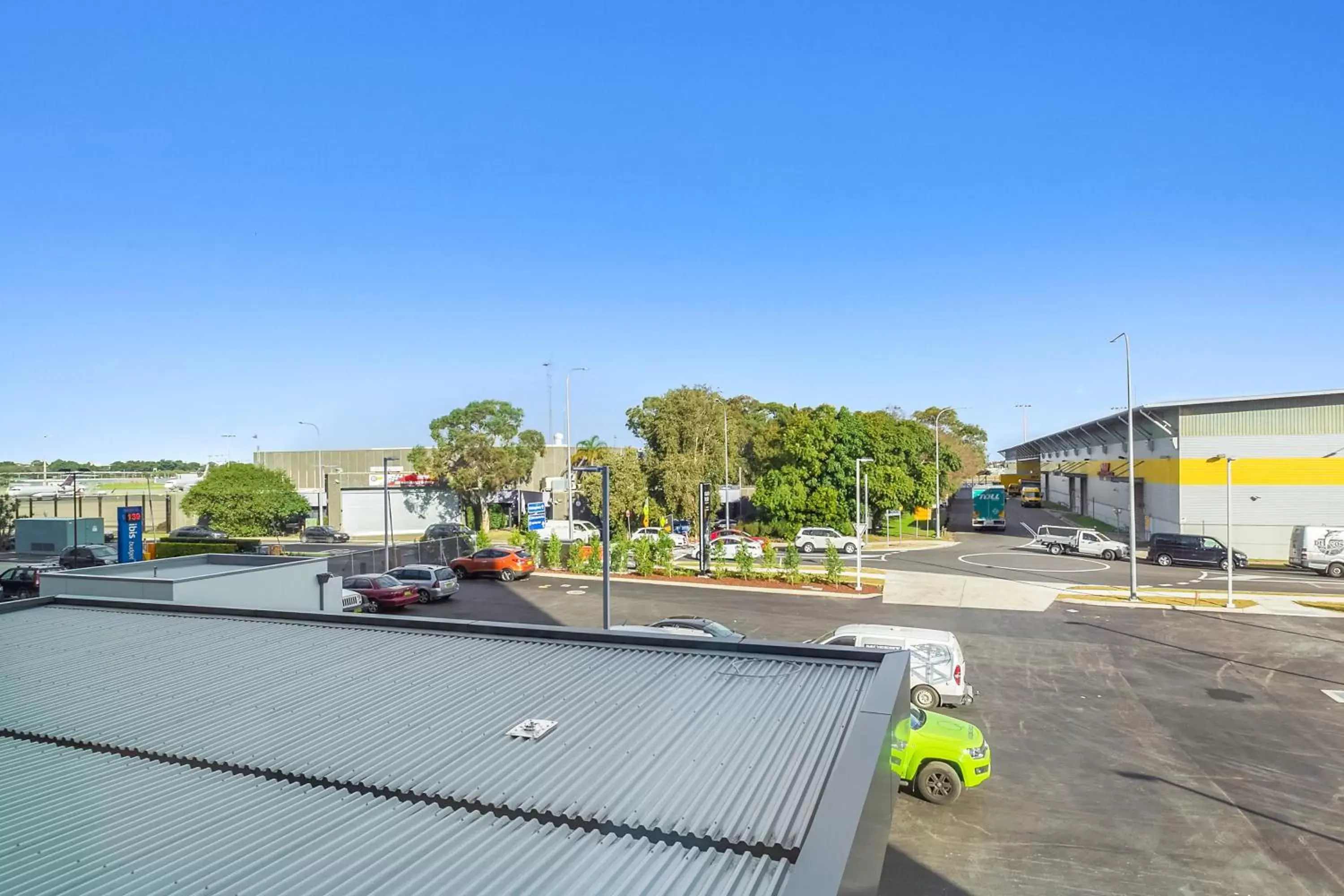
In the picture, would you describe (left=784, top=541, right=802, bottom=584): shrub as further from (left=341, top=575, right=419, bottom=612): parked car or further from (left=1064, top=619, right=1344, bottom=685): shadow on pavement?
(left=341, top=575, right=419, bottom=612): parked car

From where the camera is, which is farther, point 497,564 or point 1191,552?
point 1191,552

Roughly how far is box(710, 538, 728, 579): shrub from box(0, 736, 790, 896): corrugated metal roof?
90.3ft

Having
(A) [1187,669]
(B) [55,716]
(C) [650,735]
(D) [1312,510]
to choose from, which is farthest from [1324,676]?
(D) [1312,510]

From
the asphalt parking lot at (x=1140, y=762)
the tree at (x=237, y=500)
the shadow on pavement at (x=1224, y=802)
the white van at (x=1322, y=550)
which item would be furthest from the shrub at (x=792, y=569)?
the tree at (x=237, y=500)

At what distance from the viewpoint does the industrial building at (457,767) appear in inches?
187

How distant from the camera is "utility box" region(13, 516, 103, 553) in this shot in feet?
156

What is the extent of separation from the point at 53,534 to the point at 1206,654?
59717 mm

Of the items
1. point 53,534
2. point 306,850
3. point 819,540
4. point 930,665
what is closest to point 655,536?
point 819,540

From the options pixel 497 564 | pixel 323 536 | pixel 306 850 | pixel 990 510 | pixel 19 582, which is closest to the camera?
pixel 306 850

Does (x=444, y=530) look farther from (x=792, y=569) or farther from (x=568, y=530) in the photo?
(x=792, y=569)

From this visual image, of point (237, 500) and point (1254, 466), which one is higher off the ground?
point (1254, 466)

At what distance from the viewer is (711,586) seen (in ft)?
104

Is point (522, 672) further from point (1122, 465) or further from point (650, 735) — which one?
point (1122, 465)

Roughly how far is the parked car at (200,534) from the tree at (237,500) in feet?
2.09
